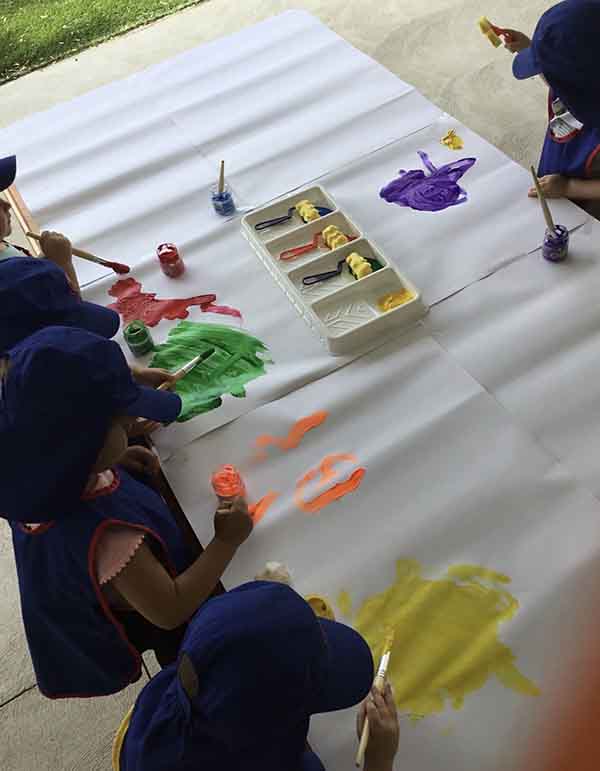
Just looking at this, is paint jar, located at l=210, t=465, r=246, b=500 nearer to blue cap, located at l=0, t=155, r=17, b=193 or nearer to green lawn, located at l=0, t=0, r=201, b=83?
blue cap, located at l=0, t=155, r=17, b=193

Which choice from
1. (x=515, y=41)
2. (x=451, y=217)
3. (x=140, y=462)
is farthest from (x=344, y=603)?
(x=515, y=41)

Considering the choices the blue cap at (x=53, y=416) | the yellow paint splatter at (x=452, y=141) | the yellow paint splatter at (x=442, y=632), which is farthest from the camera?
the yellow paint splatter at (x=452, y=141)

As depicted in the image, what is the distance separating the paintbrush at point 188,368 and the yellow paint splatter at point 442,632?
26.4 inches

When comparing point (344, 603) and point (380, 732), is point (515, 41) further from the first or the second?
point (380, 732)

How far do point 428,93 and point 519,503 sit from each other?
2.31 metres

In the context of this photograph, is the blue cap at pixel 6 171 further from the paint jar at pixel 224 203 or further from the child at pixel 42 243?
the paint jar at pixel 224 203

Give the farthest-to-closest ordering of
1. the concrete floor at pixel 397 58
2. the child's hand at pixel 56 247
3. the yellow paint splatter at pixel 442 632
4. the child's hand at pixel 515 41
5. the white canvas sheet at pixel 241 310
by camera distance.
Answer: the concrete floor at pixel 397 58 < the child's hand at pixel 515 41 < the child's hand at pixel 56 247 < the white canvas sheet at pixel 241 310 < the yellow paint splatter at pixel 442 632

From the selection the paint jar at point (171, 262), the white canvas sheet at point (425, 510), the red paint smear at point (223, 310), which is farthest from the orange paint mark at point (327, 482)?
the paint jar at point (171, 262)

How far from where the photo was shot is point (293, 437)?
1.60 meters

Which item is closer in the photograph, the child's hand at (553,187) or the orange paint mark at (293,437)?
the orange paint mark at (293,437)

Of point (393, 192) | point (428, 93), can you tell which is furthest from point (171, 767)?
point (428, 93)

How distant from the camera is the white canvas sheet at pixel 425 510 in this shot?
1222 millimetres

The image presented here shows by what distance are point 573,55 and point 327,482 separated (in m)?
1.22

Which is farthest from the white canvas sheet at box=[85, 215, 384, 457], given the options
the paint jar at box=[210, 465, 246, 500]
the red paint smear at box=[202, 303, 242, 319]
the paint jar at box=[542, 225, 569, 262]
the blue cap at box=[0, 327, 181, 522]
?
the paint jar at box=[542, 225, 569, 262]
